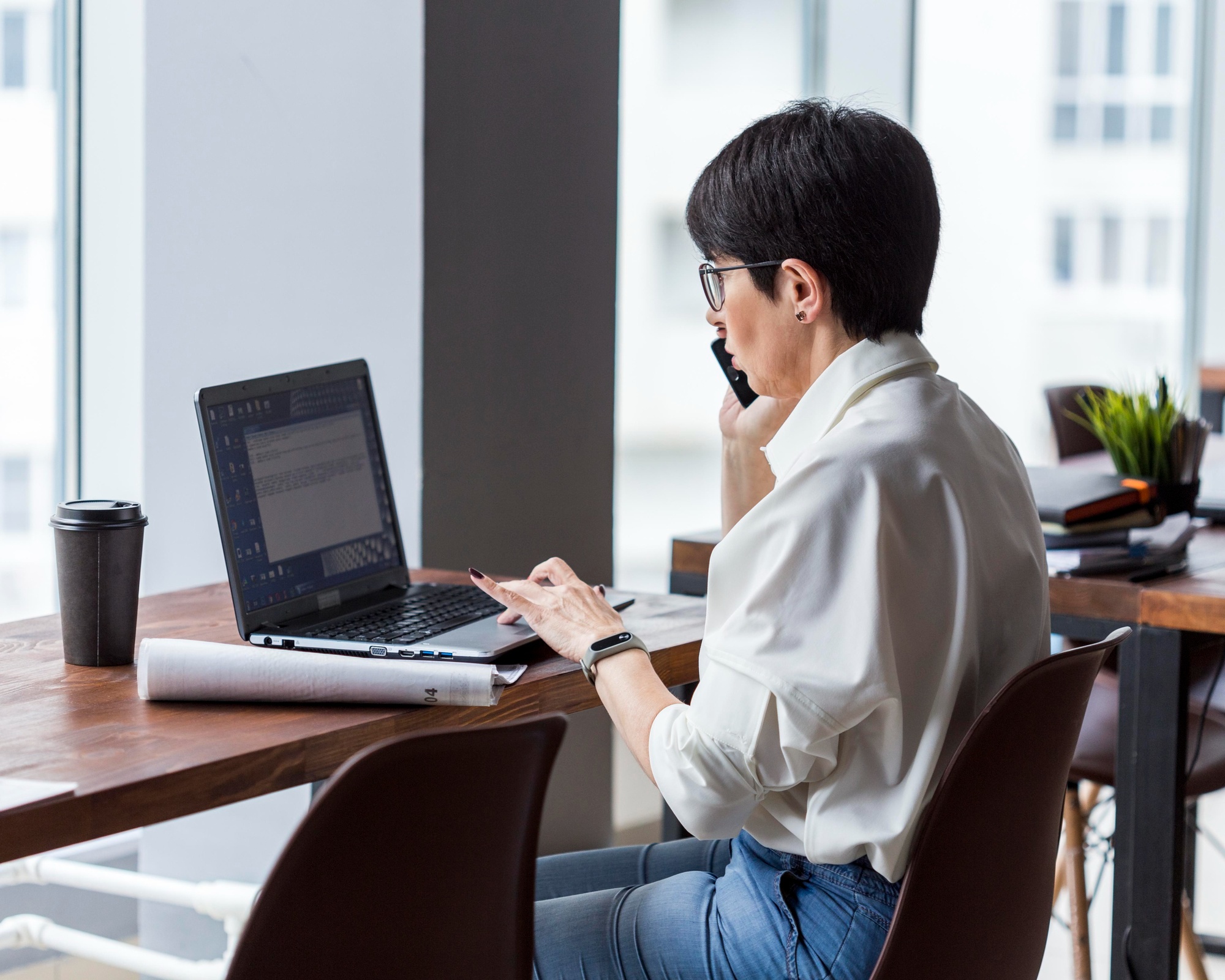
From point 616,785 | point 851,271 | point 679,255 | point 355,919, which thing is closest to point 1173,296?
point 679,255

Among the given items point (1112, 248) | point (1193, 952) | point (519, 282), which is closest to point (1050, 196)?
point (1112, 248)

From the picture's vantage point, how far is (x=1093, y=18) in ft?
19.7

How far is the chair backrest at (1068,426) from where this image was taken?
3.20 meters

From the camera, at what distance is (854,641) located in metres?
1.02

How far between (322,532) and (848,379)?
650 mm

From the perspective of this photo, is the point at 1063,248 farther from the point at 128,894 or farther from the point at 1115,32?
the point at 128,894

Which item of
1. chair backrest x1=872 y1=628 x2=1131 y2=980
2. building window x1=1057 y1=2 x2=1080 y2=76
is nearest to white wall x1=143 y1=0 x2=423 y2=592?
chair backrest x1=872 y1=628 x2=1131 y2=980

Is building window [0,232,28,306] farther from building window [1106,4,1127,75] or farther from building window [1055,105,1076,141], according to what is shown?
building window [1106,4,1127,75]

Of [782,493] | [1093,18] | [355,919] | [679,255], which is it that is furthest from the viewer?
[1093,18]

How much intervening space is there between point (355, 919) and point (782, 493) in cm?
45

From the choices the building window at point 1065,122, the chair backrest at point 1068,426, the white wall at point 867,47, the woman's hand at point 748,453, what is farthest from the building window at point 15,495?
the building window at point 1065,122

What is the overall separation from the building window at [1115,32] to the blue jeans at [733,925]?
5.69 metres

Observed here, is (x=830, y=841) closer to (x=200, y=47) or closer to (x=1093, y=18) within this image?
(x=200, y=47)

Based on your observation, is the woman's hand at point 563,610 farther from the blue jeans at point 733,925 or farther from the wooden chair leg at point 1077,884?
the wooden chair leg at point 1077,884
